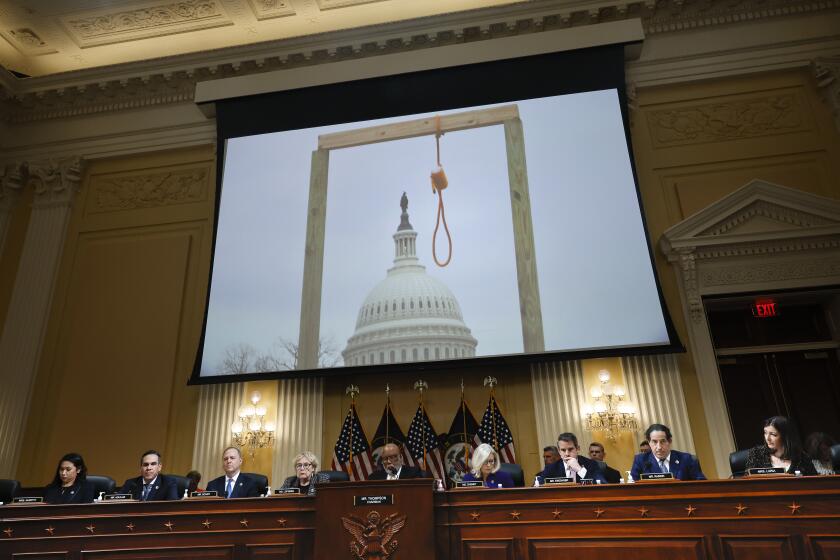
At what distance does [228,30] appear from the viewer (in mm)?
8773

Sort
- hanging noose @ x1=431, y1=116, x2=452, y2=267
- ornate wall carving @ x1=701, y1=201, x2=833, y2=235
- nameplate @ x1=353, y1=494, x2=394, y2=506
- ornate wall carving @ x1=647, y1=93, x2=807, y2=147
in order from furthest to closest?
1. ornate wall carving @ x1=647, y1=93, x2=807, y2=147
2. hanging noose @ x1=431, y1=116, x2=452, y2=267
3. ornate wall carving @ x1=701, y1=201, x2=833, y2=235
4. nameplate @ x1=353, y1=494, x2=394, y2=506

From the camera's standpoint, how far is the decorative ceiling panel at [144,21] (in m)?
8.45

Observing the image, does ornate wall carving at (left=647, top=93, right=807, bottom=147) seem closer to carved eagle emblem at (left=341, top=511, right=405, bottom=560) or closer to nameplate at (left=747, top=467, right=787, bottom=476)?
nameplate at (left=747, top=467, right=787, bottom=476)

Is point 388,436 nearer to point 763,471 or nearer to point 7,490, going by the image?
point 7,490

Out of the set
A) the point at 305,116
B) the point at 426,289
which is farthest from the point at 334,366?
the point at 305,116

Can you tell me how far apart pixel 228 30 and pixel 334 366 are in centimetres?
524

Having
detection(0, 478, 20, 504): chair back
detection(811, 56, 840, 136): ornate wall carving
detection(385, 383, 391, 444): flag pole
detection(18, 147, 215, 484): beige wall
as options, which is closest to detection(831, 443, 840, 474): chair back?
detection(385, 383, 391, 444): flag pole

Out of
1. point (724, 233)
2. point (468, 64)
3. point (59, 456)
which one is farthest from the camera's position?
point (468, 64)

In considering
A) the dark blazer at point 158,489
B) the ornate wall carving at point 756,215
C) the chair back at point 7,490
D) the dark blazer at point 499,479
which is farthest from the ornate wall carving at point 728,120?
the chair back at point 7,490

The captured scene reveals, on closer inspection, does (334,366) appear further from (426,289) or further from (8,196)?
(8,196)

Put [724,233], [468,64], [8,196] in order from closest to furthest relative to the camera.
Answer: [724,233]
[468,64]
[8,196]

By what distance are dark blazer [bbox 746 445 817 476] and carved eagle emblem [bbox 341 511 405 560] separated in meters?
2.24

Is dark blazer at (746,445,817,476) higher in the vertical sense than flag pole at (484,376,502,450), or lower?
lower

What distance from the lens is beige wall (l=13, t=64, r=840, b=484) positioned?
6.71 meters
